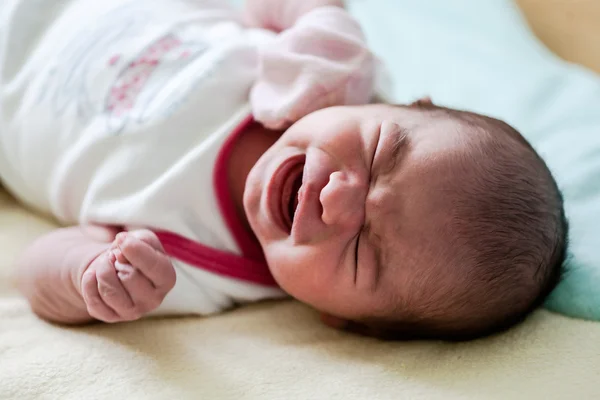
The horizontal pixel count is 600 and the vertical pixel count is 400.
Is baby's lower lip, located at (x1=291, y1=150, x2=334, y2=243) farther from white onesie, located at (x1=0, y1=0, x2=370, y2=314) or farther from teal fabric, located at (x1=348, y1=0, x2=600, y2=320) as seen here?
teal fabric, located at (x1=348, y1=0, x2=600, y2=320)

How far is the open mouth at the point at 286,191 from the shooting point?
0.95 m

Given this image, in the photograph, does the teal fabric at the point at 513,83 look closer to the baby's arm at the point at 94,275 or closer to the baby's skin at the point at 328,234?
the baby's skin at the point at 328,234

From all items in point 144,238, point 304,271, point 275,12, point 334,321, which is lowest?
point 334,321

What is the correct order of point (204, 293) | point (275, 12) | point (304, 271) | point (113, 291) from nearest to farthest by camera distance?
point (113, 291) < point (304, 271) < point (204, 293) < point (275, 12)

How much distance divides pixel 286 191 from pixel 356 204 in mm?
147

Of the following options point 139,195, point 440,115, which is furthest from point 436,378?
point 139,195

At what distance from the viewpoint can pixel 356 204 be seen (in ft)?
2.83

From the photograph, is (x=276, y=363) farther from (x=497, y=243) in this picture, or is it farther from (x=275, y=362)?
(x=497, y=243)

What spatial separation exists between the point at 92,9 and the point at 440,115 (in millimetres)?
742

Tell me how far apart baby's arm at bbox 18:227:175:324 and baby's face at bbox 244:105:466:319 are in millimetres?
191

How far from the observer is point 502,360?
0.80 meters

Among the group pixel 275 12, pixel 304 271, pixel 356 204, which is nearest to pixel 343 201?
pixel 356 204

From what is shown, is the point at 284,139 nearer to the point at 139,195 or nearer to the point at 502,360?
the point at 139,195

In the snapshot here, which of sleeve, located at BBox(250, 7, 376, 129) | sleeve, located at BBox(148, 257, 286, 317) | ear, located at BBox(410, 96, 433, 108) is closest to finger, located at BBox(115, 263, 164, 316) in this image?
sleeve, located at BBox(148, 257, 286, 317)
